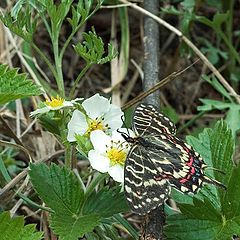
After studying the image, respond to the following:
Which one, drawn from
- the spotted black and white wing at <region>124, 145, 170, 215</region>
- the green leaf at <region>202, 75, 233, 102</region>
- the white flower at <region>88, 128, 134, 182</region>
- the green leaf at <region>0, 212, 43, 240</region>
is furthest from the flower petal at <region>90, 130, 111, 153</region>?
the green leaf at <region>202, 75, 233, 102</region>

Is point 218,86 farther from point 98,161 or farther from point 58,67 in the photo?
point 98,161

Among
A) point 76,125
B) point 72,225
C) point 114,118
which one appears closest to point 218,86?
point 114,118

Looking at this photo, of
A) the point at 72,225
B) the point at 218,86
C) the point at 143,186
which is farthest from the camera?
the point at 218,86

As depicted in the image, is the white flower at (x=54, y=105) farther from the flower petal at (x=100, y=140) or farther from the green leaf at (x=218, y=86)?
the green leaf at (x=218, y=86)

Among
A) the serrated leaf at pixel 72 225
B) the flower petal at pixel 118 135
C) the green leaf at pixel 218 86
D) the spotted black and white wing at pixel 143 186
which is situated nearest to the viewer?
the spotted black and white wing at pixel 143 186

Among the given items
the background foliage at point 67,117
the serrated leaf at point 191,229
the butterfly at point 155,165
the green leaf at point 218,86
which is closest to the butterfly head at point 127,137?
the butterfly at point 155,165

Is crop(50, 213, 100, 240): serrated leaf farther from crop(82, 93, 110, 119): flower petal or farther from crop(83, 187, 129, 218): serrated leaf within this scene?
crop(82, 93, 110, 119): flower petal
